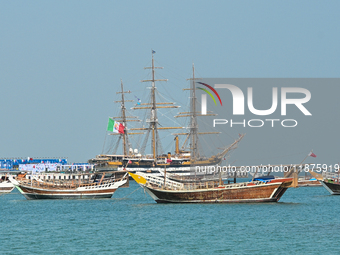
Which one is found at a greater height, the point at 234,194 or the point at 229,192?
the point at 229,192

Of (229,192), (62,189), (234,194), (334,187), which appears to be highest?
(334,187)

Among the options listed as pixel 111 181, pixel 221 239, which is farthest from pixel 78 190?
pixel 221 239

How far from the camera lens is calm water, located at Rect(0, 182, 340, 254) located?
142 ft

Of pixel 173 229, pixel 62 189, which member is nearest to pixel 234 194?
pixel 173 229

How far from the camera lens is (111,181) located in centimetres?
8994

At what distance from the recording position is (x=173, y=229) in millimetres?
52562

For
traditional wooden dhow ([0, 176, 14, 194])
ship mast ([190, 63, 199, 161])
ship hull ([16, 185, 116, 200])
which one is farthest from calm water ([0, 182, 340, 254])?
ship mast ([190, 63, 199, 161])

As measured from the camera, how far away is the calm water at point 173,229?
1706 inches

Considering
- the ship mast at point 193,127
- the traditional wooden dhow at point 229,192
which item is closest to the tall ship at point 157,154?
the ship mast at point 193,127

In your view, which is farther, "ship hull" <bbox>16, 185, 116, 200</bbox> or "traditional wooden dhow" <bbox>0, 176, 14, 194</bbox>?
"traditional wooden dhow" <bbox>0, 176, 14, 194</bbox>

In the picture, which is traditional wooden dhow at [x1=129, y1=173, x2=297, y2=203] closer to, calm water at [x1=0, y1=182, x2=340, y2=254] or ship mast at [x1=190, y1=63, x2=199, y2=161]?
calm water at [x1=0, y1=182, x2=340, y2=254]

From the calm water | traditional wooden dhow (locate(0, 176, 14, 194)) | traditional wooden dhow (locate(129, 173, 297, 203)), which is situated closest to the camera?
the calm water

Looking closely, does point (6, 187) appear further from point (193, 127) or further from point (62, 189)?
point (193, 127)

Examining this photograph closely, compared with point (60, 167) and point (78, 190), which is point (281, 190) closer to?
point (78, 190)
